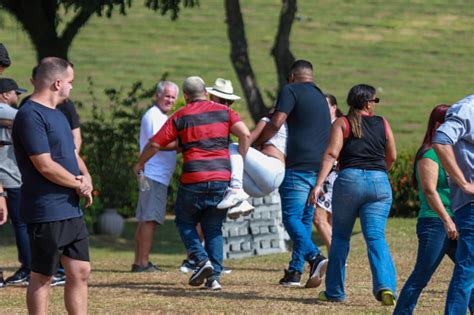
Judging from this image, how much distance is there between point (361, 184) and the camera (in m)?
8.27

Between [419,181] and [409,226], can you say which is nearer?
[419,181]

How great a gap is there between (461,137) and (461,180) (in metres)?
0.28

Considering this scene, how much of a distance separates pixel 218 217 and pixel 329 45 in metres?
32.7

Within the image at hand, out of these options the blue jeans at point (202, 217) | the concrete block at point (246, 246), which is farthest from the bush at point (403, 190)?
the blue jeans at point (202, 217)

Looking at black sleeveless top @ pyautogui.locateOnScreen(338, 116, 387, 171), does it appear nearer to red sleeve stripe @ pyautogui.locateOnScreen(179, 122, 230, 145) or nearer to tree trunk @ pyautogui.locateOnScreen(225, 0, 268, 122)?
red sleeve stripe @ pyautogui.locateOnScreen(179, 122, 230, 145)

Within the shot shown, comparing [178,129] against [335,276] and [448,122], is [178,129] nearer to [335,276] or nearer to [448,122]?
[335,276]

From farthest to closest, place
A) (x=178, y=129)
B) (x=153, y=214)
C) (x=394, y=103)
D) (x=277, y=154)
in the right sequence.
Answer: (x=394, y=103)
(x=153, y=214)
(x=277, y=154)
(x=178, y=129)

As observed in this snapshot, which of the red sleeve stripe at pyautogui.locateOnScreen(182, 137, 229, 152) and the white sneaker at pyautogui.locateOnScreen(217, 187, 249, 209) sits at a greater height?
the red sleeve stripe at pyautogui.locateOnScreen(182, 137, 229, 152)

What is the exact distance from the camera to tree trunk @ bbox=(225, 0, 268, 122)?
56.2ft

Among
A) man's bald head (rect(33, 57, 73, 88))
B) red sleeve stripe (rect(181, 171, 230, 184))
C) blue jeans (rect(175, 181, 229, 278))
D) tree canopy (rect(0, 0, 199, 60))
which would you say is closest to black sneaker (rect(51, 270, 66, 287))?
blue jeans (rect(175, 181, 229, 278))

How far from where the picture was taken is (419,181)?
7.10 m

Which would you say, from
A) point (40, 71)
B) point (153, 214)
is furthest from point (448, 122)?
point (153, 214)

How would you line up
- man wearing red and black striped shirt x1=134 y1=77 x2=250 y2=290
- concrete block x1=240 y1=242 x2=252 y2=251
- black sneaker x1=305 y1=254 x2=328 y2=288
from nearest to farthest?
1. man wearing red and black striped shirt x1=134 y1=77 x2=250 y2=290
2. black sneaker x1=305 y1=254 x2=328 y2=288
3. concrete block x1=240 y1=242 x2=252 y2=251

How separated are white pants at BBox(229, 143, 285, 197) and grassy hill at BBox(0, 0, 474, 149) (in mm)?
21327
